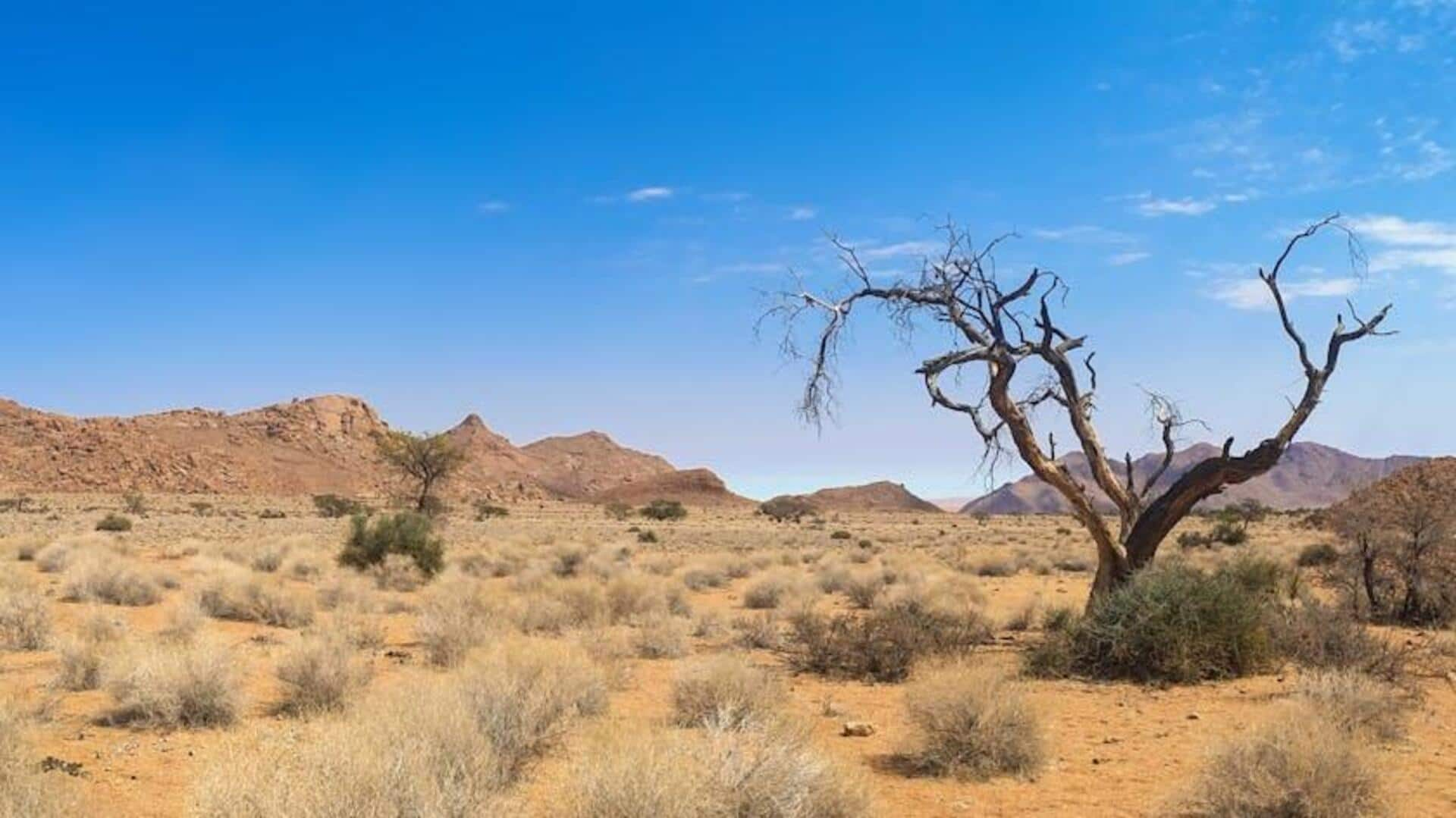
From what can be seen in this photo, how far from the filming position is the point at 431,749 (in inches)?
234

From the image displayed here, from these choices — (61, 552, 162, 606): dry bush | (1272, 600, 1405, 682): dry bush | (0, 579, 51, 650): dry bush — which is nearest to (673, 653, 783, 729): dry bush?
(1272, 600, 1405, 682): dry bush

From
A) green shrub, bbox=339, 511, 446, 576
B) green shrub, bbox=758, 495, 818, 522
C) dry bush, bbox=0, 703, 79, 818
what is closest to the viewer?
dry bush, bbox=0, 703, 79, 818

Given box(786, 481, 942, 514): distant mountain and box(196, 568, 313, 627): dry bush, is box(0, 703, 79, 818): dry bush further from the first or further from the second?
box(786, 481, 942, 514): distant mountain

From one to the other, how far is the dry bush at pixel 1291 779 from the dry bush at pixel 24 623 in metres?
14.0

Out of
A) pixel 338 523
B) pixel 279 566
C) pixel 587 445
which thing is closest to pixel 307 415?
pixel 587 445

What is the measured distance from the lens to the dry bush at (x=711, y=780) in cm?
509

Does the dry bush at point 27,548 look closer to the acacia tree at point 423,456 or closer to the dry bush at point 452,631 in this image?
the dry bush at point 452,631

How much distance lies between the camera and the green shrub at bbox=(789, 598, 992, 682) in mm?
12789

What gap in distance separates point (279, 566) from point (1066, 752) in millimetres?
21076

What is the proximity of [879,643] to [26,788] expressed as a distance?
9.44 meters

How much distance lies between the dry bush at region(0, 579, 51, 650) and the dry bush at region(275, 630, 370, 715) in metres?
5.39

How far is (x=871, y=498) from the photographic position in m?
149

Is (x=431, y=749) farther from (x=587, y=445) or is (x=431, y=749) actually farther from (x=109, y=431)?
(x=587, y=445)

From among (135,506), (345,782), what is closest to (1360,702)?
(345,782)
